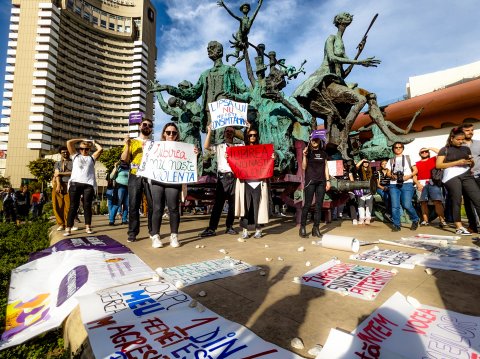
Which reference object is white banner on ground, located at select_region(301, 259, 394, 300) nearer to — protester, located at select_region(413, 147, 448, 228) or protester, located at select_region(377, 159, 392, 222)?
protester, located at select_region(377, 159, 392, 222)

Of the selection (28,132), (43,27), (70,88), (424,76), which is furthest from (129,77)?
(424,76)

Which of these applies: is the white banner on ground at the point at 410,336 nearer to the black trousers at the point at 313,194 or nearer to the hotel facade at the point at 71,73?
the black trousers at the point at 313,194

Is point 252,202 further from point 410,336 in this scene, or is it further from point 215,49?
point 215,49

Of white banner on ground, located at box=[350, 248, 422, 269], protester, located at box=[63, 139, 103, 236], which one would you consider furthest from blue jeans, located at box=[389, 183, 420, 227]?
protester, located at box=[63, 139, 103, 236]

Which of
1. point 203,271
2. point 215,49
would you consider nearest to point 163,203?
point 203,271

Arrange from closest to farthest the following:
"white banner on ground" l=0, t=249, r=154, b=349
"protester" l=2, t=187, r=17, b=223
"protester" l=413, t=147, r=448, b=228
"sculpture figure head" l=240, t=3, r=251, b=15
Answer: "white banner on ground" l=0, t=249, r=154, b=349, "protester" l=413, t=147, r=448, b=228, "protester" l=2, t=187, r=17, b=223, "sculpture figure head" l=240, t=3, r=251, b=15

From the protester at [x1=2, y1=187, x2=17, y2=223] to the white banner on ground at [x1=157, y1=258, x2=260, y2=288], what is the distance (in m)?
Result: 12.5

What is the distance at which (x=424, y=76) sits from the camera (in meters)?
37.4

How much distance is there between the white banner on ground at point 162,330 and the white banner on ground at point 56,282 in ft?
0.82

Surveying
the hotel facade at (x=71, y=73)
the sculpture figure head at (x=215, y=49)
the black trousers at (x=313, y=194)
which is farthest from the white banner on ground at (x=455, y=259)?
the hotel facade at (x=71, y=73)

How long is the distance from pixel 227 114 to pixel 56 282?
4.50 m

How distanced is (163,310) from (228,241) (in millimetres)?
2655

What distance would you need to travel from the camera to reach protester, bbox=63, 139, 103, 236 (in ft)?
16.8

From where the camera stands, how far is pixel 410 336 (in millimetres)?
1440
